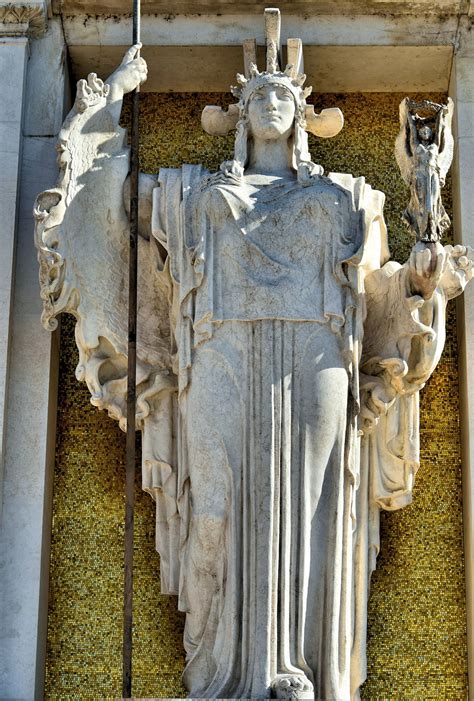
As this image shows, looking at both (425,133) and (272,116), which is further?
(272,116)

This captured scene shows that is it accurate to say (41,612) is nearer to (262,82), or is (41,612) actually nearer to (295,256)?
(295,256)

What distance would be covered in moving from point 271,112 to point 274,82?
16 cm

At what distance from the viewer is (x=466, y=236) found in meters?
10.1

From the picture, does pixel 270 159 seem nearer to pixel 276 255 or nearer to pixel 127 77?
pixel 276 255

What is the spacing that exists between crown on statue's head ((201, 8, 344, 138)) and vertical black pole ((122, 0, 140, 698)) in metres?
0.57

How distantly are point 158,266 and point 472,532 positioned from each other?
2.00 m

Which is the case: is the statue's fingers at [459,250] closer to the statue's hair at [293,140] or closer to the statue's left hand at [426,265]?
the statue's left hand at [426,265]

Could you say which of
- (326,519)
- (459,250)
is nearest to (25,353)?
(326,519)

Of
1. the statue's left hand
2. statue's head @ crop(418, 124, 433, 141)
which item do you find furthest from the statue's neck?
the statue's left hand

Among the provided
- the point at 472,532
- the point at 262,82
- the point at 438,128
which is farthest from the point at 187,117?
the point at 472,532

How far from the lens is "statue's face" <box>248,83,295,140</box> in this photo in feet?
31.4

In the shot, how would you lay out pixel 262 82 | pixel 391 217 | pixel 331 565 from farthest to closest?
pixel 391 217, pixel 262 82, pixel 331 565

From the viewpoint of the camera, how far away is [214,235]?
931 centimetres

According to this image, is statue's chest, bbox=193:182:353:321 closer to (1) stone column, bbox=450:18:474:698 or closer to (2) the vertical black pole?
(2) the vertical black pole
